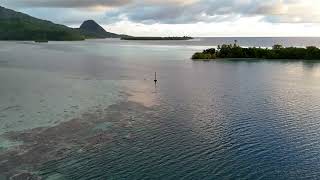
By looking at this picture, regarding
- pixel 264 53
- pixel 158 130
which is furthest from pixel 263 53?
pixel 158 130

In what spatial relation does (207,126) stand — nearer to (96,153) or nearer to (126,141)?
(126,141)

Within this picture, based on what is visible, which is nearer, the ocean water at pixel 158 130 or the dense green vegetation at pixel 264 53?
the ocean water at pixel 158 130

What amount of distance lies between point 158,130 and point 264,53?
133206mm

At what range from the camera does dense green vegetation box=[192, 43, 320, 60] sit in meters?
170

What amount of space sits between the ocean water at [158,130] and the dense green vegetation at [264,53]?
79845 millimetres

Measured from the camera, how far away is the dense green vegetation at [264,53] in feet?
557

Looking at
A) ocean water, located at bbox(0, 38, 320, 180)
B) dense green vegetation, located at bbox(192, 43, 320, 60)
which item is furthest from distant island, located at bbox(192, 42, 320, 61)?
ocean water, located at bbox(0, 38, 320, 180)

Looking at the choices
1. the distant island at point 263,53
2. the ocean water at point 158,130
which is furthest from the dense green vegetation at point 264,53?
the ocean water at point 158,130

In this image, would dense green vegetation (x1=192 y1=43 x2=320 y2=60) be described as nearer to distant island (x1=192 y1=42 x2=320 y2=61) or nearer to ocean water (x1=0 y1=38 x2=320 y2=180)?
distant island (x1=192 y1=42 x2=320 y2=61)

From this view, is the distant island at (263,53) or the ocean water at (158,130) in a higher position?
the distant island at (263,53)

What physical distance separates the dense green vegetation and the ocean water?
262 ft

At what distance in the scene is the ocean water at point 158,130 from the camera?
38.0 m

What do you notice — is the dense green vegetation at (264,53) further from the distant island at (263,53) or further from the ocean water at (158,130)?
the ocean water at (158,130)

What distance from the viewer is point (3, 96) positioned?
7294cm
